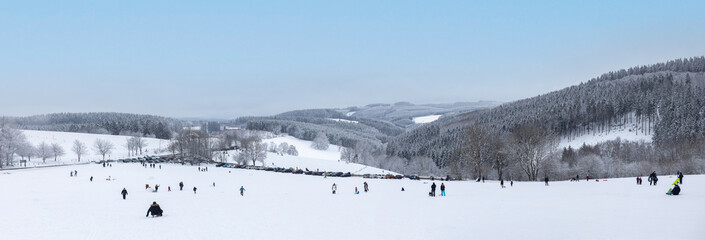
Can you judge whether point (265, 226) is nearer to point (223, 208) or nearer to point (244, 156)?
point (223, 208)

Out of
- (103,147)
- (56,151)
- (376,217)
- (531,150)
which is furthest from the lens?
(103,147)

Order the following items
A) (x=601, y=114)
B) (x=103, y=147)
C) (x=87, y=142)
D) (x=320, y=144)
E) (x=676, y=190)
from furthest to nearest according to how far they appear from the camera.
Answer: (x=320, y=144) → (x=87, y=142) → (x=601, y=114) → (x=103, y=147) → (x=676, y=190)

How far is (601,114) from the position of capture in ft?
414

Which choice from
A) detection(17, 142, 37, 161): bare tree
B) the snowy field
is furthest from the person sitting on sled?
detection(17, 142, 37, 161): bare tree

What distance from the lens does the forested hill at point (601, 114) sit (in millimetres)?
102688

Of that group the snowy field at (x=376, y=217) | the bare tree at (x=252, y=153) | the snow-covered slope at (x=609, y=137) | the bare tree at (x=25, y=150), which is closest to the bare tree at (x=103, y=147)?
the bare tree at (x=25, y=150)

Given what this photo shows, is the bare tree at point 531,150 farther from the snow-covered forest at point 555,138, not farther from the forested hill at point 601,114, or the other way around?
the forested hill at point 601,114

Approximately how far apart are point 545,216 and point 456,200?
912 centimetres

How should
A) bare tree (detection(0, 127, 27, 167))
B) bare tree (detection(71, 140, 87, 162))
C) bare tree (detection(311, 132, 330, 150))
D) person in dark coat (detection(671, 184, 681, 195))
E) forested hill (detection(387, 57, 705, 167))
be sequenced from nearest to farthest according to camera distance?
person in dark coat (detection(671, 184, 681, 195)), bare tree (detection(0, 127, 27, 167)), forested hill (detection(387, 57, 705, 167)), bare tree (detection(71, 140, 87, 162)), bare tree (detection(311, 132, 330, 150))

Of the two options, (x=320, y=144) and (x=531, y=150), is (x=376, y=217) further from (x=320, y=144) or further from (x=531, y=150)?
(x=320, y=144)

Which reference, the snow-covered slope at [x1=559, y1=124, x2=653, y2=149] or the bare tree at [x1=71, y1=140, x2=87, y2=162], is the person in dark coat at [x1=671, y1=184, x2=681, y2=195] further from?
the bare tree at [x1=71, y1=140, x2=87, y2=162]

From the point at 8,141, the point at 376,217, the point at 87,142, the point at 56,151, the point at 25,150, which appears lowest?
the point at 376,217

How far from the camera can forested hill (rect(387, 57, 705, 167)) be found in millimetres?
102688

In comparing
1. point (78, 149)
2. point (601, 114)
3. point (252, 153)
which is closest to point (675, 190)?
point (252, 153)
